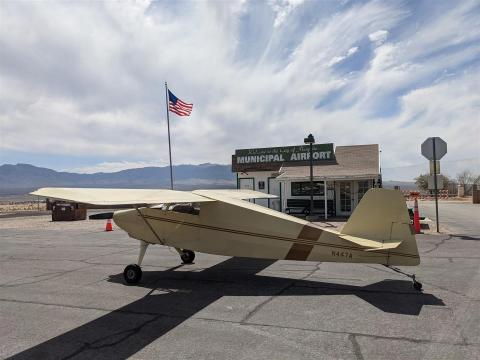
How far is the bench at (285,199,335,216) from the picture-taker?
25947 millimetres

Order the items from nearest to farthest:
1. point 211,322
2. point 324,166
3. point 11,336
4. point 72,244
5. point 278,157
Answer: point 11,336 → point 211,322 → point 72,244 → point 324,166 → point 278,157

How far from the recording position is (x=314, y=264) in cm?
1096

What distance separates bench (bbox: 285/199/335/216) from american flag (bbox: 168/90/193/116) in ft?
31.0

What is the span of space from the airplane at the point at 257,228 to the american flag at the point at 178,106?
17918 mm

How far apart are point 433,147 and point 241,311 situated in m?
14.1

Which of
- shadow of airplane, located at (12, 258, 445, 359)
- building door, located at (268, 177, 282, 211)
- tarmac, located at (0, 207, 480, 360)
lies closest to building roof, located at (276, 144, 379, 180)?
building door, located at (268, 177, 282, 211)

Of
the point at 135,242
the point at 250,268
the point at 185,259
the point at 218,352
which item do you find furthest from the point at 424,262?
the point at 135,242

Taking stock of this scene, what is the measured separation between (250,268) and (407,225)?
14.7 ft

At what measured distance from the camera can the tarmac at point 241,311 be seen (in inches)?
204

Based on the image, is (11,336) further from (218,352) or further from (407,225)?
(407,225)

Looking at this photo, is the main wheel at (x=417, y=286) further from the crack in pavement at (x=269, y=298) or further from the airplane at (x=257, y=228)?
the crack in pavement at (x=269, y=298)

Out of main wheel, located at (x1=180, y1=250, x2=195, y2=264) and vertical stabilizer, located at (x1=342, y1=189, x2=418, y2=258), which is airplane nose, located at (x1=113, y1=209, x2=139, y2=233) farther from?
vertical stabilizer, located at (x1=342, y1=189, x2=418, y2=258)

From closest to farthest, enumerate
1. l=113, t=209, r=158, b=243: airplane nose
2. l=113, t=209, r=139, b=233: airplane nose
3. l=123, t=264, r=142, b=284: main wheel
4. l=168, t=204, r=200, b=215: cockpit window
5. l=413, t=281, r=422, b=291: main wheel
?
l=413, t=281, r=422, b=291: main wheel
l=123, t=264, r=142, b=284: main wheel
l=168, t=204, r=200, b=215: cockpit window
l=113, t=209, r=158, b=243: airplane nose
l=113, t=209, r=139, b=233: airplane nose

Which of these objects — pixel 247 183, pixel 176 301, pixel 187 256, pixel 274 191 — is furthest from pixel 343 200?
pixel 176 301
